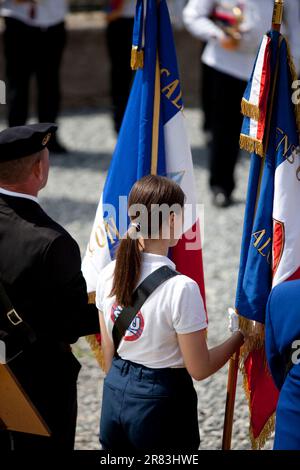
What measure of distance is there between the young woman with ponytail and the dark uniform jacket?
0.46ft

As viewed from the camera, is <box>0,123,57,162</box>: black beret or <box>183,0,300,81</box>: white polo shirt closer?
<box>0,123,57,162</box>: black beret

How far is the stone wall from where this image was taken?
10.2 meters

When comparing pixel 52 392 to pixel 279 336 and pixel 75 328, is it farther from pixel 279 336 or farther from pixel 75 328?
pixel 279 336

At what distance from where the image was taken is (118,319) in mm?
2859

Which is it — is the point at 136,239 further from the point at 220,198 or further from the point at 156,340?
the point at 220,198

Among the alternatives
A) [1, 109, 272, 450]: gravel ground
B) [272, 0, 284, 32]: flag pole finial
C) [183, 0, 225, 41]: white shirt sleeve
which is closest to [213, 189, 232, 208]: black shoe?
[1, 109, 272, 450]: gravel ground

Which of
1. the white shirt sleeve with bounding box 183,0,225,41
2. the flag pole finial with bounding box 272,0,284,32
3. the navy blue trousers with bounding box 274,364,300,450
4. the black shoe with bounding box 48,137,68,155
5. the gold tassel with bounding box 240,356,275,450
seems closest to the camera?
the navy blue trousers with bounding box 274,364,300,450

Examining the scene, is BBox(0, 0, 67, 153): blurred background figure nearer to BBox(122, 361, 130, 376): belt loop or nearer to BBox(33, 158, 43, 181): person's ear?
BBox(33, 158, 43, 181): person's ear

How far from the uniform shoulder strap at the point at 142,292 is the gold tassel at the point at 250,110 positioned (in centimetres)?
75

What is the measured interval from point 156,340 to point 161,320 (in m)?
0.08

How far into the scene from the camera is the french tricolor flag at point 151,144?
356 centimetres

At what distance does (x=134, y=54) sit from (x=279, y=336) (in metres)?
1.43

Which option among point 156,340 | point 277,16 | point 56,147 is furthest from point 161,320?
point 56,147

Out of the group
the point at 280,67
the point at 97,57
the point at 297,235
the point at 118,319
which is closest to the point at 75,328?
the point at 118,319
